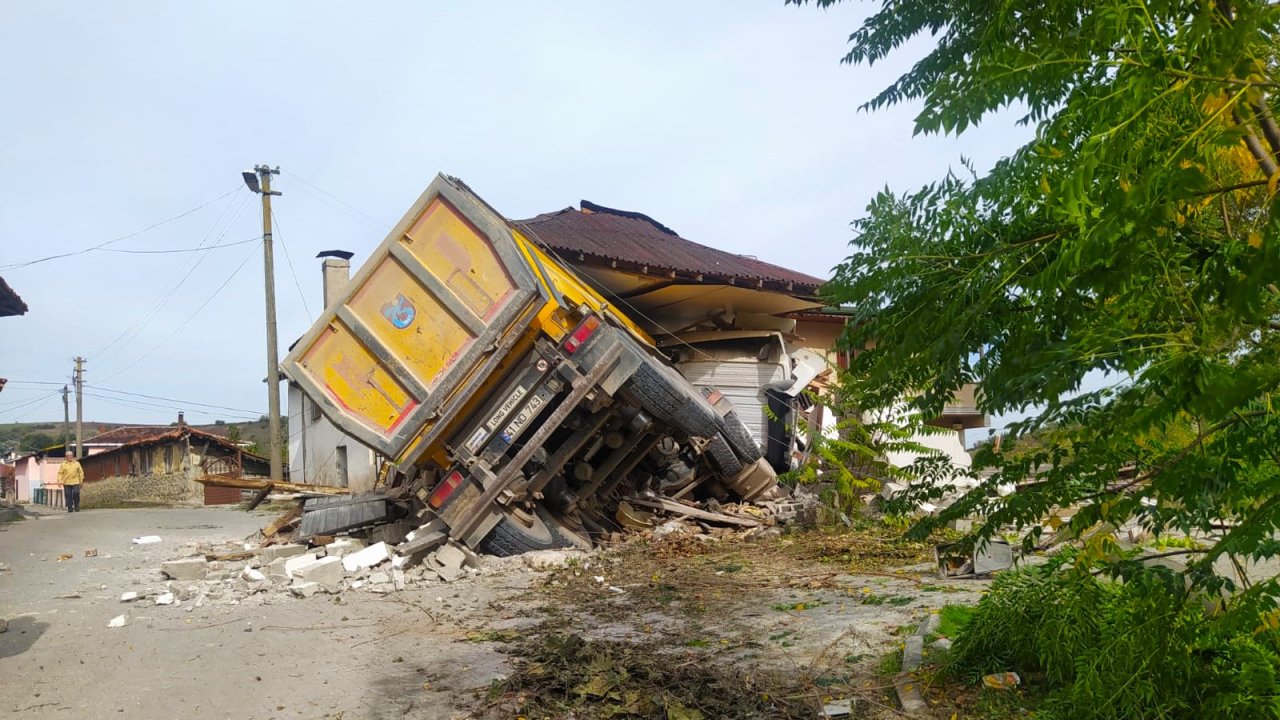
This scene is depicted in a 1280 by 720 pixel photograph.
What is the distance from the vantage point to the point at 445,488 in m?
8.05

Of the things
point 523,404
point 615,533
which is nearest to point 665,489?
point 615,533

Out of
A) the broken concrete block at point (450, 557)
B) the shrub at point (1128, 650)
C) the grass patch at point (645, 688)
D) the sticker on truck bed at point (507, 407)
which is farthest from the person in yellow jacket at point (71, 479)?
the shrub at point (1128, 650)

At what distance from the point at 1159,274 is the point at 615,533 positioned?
788 centimetres

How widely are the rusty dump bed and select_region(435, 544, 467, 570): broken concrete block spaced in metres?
0.97

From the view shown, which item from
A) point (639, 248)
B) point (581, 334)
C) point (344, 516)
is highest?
point (639, 248)

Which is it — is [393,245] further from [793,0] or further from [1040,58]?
[1040,58]

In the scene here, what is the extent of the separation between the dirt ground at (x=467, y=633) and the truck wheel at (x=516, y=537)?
0.19 metres

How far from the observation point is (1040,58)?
Result: 208 centimetres

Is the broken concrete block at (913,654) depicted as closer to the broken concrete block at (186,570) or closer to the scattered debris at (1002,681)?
the scattered debris at (1002,681)

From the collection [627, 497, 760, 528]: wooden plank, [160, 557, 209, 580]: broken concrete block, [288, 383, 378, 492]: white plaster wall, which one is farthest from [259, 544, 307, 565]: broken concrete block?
[288, 383, 378, 492]: white plaster wall

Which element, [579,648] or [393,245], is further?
[393,245]

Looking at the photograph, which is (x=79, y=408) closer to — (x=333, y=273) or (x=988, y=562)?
(x=333, y=273)

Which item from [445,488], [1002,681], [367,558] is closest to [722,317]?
[445,488]

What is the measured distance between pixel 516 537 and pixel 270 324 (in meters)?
14.7
